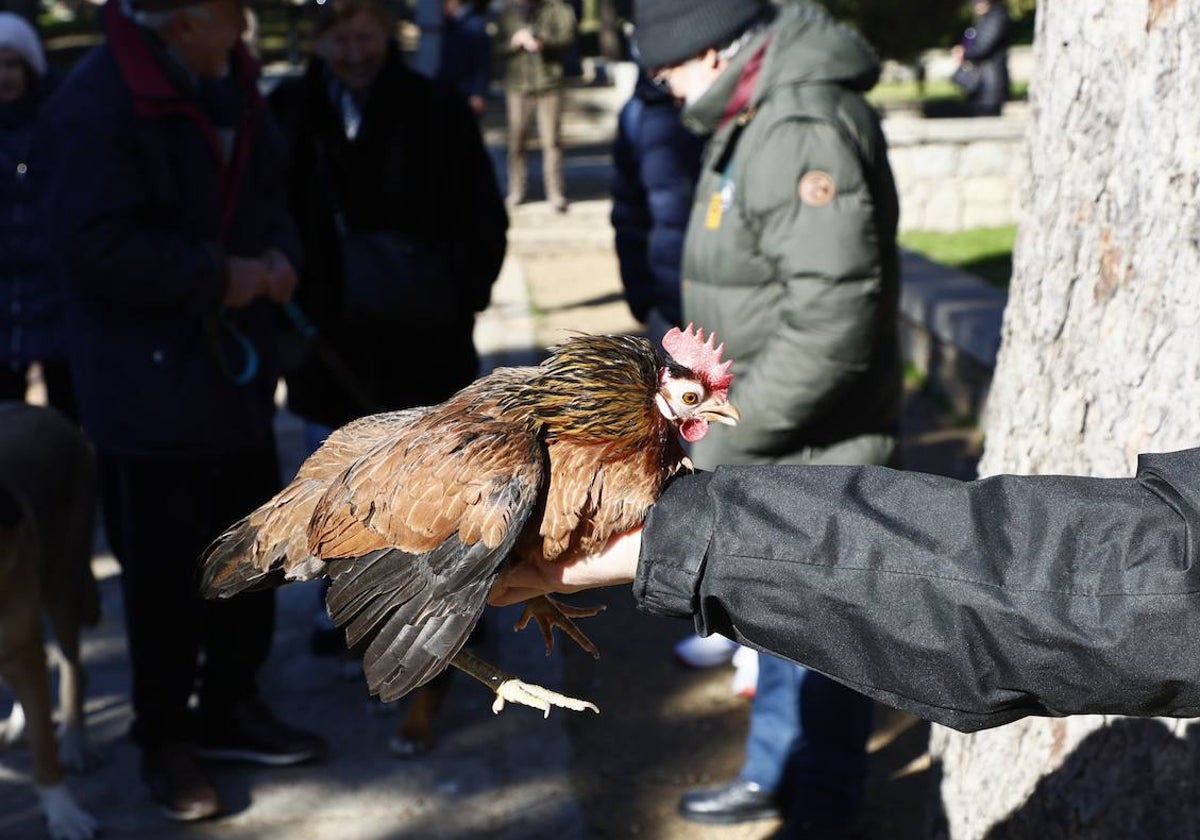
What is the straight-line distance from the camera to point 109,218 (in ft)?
12.4

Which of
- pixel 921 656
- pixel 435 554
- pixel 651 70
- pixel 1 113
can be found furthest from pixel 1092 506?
pixel 1 113

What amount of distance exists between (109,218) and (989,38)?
12500 millimetres

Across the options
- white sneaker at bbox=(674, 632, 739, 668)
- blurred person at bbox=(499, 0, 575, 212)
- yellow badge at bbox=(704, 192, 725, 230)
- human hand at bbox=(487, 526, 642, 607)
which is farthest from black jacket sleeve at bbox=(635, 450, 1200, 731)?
blurred person at bbox=(499, 0, 575, 212)

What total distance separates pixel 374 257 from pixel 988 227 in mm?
8640

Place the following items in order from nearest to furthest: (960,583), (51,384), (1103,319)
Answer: (960,583) → (1103,319) → (51,384)

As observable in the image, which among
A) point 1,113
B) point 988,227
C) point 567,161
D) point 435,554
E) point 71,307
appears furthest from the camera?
point 567,161

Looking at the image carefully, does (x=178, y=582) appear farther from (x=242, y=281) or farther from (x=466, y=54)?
(x=466, y=54)

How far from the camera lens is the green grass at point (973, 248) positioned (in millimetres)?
9914

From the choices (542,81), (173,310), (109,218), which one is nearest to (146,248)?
(109,218)

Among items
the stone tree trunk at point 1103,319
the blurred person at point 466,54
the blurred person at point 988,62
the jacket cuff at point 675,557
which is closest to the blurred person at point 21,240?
the stone tree trunk at point 1103,319

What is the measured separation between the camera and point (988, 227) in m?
12.0

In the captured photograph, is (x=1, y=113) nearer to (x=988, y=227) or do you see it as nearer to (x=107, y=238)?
(x=107, y=238)

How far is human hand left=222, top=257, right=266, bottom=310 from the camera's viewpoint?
13.3 ft

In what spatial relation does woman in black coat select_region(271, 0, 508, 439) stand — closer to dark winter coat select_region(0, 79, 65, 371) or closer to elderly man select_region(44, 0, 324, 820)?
elderly man select_region(44, 0, 324, 820)
